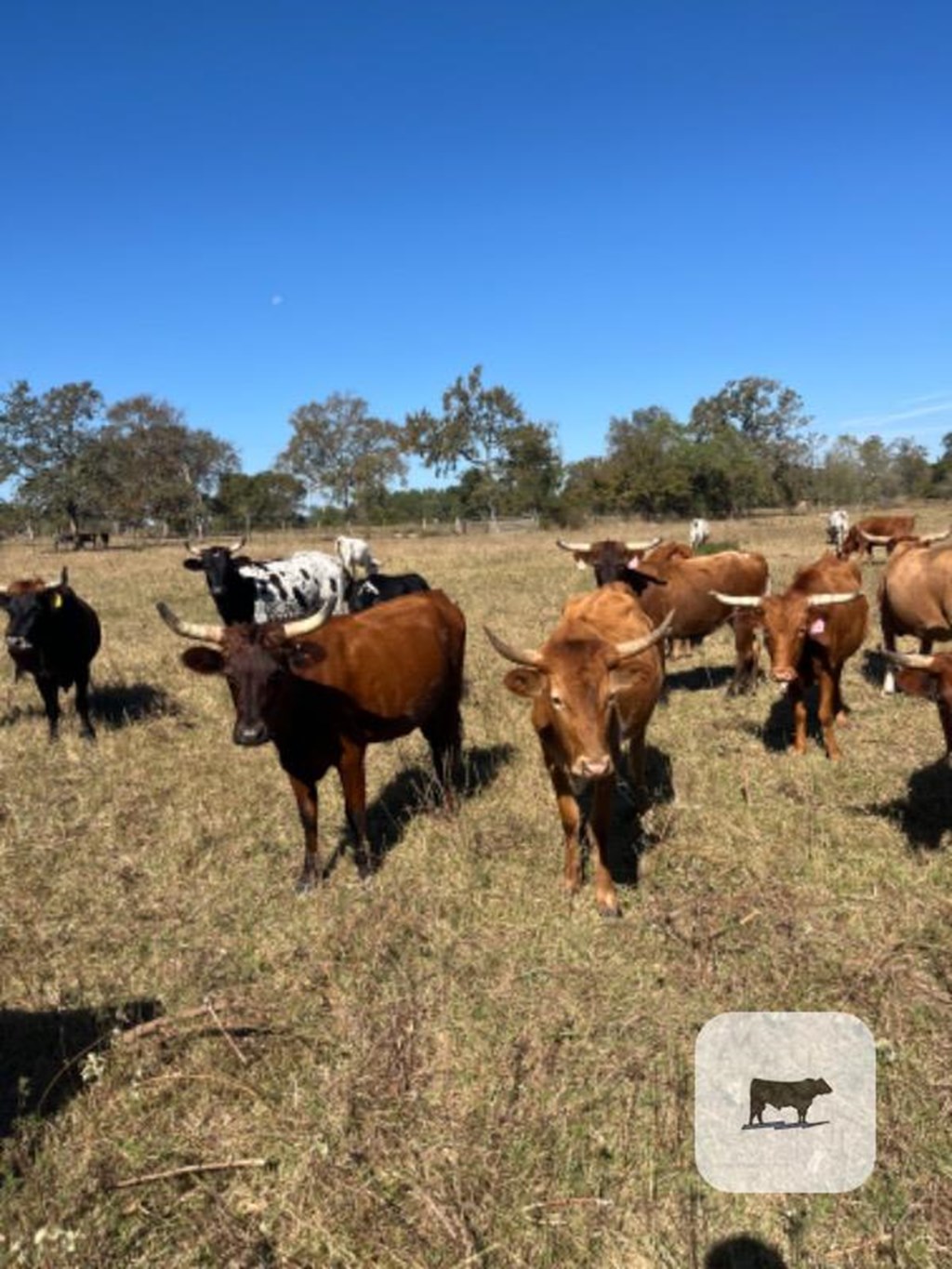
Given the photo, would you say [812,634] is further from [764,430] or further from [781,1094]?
[764,430]

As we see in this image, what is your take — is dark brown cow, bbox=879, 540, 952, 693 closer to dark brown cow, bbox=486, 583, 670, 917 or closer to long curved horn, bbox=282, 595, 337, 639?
dark brown cow, bbox=486, 583, 670, 917

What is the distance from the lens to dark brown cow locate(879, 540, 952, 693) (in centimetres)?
862

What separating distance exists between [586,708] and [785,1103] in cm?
280

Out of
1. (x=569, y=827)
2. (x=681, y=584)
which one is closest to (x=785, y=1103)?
(x=569, y=827)

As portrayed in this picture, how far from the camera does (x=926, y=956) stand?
4121 mm

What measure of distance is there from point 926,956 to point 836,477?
7584cm

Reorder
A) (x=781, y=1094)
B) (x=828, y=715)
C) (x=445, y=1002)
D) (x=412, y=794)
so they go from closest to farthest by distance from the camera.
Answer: (x=781, y=1094) < (x=445, y=1002) < (x=412, y=794) < (x=828, y=715)

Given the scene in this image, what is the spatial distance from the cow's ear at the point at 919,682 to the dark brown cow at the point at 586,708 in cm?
150

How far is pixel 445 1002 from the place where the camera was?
13.0ft

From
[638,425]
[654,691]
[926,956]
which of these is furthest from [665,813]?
[638,425]

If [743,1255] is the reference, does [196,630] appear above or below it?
above

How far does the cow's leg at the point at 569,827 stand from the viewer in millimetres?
5051

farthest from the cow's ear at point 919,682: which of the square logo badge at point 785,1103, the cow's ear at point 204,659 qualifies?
the cow's ear at point 204,659

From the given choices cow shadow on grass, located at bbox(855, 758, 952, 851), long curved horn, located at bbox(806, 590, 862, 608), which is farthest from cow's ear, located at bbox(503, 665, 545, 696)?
long curved horn, located at bbox(806, 590, 862, 608)
